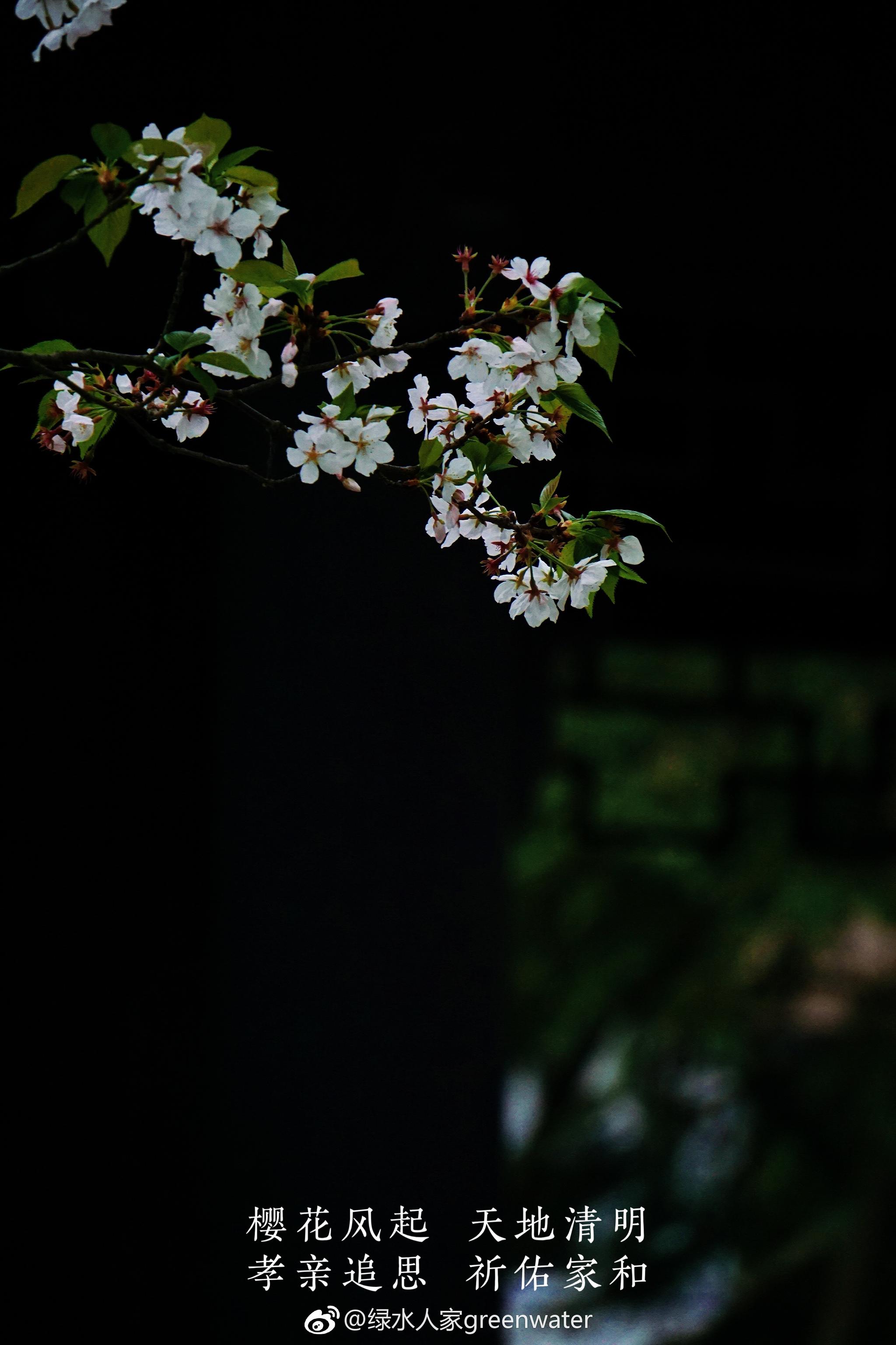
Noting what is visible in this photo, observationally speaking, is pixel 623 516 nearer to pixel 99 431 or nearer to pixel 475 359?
pixel 475 359

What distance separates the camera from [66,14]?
0.89 meters

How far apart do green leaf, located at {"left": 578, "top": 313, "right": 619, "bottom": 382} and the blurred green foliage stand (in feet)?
15.0

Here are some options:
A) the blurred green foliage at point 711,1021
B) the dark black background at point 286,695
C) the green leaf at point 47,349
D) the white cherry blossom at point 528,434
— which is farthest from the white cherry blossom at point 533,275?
the blurred green foliage at point 711,1021

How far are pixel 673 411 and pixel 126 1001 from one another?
196 centimetres

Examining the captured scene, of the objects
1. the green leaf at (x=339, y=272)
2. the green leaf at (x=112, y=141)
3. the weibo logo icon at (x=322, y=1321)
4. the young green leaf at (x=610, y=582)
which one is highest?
the green leaf at (x=112, y=141)

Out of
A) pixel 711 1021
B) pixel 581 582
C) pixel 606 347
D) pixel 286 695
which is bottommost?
pixel 581 582

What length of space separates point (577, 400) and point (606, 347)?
0.06 m

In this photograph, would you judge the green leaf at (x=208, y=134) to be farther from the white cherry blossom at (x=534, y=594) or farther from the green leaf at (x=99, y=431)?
the white cherry blossom at (x=534, y=594)

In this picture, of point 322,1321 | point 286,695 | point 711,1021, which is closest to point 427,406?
point 286,695

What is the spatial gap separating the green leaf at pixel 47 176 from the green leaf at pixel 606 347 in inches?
13.6

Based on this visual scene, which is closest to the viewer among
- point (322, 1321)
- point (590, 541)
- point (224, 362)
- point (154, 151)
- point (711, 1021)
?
point (154, 151)

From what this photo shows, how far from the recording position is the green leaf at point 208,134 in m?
0.82

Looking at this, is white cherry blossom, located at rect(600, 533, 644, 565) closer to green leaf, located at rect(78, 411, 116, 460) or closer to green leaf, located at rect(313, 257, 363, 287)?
green leaf, located at rect(313, 257, 363, 287)

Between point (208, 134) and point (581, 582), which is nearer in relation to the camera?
point (208, 134)
